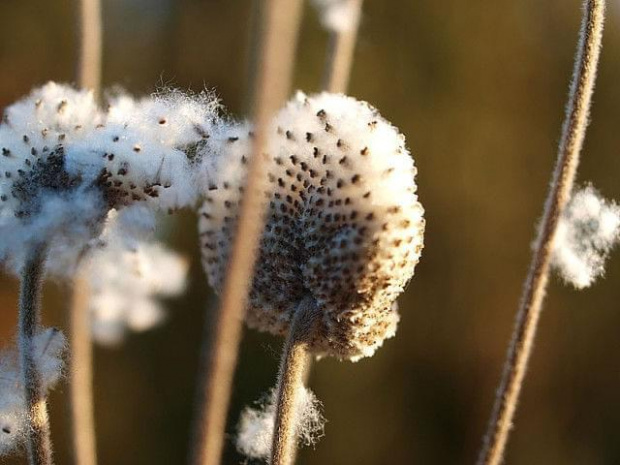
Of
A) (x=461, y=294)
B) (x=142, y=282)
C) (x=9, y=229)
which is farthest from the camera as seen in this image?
(x=461, y=294)

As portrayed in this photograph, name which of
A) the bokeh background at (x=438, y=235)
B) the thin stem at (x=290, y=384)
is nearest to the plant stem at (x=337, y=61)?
the thin stem at (x=290, y=384)

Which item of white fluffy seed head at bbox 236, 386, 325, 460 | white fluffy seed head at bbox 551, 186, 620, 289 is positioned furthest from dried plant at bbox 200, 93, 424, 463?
white fluffy seed head at bbox 551, 186, 620, 289

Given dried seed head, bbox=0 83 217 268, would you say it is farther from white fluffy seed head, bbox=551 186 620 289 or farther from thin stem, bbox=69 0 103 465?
white fluffy seed head, bbox=551 186 620 289

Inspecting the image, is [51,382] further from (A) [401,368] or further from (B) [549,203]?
(A) [401,368]

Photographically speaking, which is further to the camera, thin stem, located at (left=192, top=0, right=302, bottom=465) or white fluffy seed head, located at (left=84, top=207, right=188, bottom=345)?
white fluffy seed head, located at (left=84, top=207, right=188, bottom=345)

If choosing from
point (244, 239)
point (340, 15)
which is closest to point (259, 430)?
point (244, 239)

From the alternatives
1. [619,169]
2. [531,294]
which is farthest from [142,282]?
[619,169]

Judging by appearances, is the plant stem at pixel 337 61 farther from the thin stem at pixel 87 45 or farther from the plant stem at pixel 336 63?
the thin stem at pixel 87 45

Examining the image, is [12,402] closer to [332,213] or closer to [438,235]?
[332,213]
